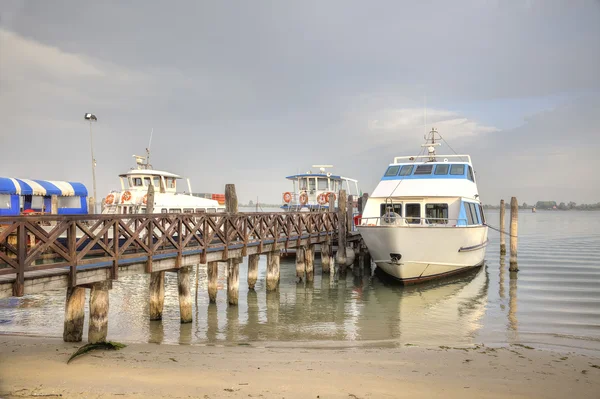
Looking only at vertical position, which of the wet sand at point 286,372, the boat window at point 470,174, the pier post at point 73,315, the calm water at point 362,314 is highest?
the boat window at point 470,174

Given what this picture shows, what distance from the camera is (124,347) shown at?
9.72m

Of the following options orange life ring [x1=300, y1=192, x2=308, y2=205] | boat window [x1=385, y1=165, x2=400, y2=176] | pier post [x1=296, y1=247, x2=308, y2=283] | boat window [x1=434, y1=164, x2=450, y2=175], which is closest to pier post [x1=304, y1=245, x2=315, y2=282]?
pier post [x1=296, y1=247, x2=308, y2=283]

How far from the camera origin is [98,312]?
10438 mm

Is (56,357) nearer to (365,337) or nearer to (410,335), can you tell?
(365,337)

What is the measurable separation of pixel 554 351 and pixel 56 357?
10258mm

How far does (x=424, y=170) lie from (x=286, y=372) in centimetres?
1701

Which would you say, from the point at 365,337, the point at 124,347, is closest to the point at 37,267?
the point at 124,347

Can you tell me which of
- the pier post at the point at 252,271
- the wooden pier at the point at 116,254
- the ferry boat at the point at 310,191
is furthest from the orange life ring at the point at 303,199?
the pier post at the point at 252,271

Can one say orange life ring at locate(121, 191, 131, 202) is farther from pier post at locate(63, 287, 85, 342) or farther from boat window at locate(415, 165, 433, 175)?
pier post at locate(63, 287, 85, 342)

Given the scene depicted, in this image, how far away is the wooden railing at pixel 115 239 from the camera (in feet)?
28.0

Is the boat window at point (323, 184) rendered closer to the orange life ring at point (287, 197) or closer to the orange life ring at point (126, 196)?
the orange life ring at point (287, 197)

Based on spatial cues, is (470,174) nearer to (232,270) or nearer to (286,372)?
(232,270)

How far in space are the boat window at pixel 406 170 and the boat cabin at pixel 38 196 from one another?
1602 centimetres

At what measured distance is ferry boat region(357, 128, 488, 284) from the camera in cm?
1923
